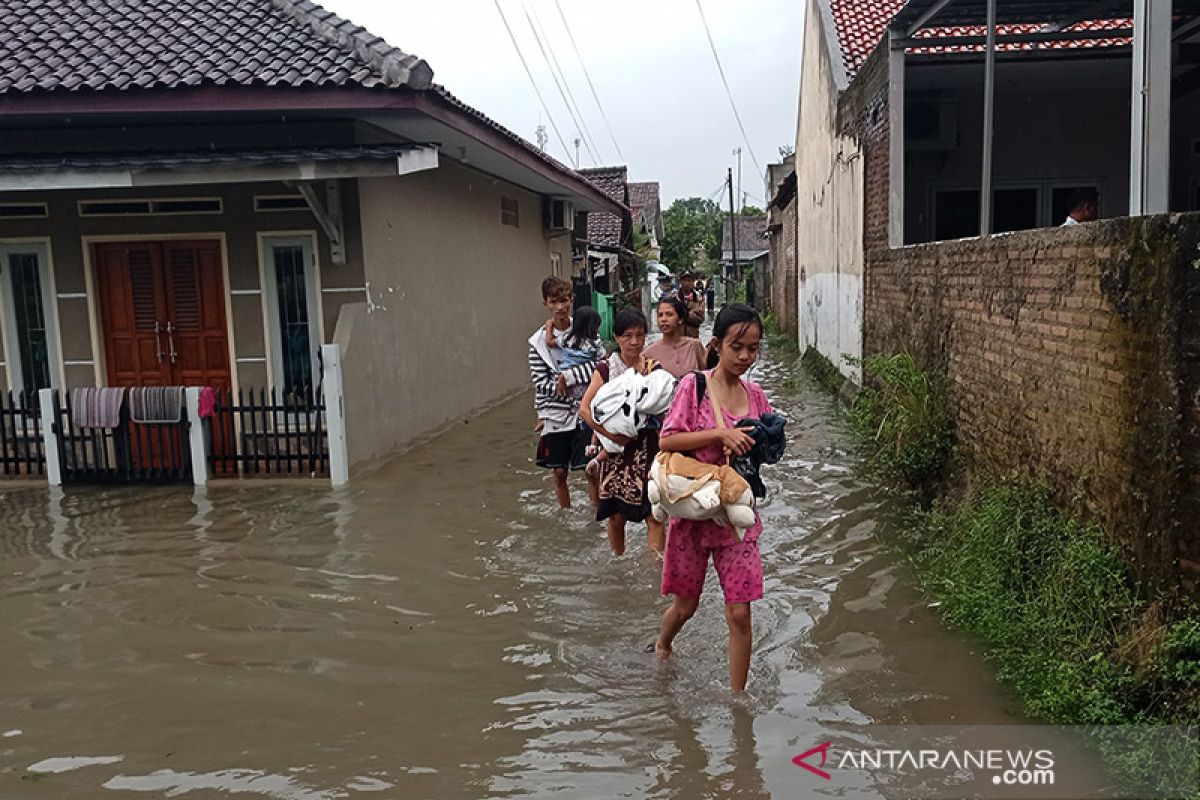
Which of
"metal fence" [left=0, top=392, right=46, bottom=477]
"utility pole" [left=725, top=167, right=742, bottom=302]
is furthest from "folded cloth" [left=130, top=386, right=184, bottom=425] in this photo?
"utility pole" [left=725, top=167, right=742, bottom=302]

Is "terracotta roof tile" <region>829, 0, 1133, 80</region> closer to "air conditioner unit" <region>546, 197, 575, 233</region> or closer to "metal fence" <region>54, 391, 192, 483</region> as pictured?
"air conditioner unit" <region>546, 197, 575, 233</region>

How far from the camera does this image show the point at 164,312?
9484 millimetres

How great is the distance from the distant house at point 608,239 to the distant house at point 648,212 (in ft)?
19.7

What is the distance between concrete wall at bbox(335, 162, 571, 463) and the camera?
935 centimetres

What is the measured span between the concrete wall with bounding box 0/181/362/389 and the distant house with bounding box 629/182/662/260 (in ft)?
97.8

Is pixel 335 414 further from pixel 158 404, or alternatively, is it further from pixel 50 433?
pixel 50 433

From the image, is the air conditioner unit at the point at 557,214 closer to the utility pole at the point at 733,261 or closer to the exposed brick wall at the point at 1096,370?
the exposed brick wall at the point at 1096,370

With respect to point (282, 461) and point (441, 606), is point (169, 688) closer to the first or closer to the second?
point (441, 606)

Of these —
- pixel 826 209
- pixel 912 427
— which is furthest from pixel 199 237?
pixel 826 209

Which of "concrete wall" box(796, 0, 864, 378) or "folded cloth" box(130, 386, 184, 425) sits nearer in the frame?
"folded cloth" box(130, 386, 184, 425)

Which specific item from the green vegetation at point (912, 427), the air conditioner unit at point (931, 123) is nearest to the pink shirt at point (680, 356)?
the green vegetation at point (912, 427)

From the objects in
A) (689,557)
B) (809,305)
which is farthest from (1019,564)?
(809,305)

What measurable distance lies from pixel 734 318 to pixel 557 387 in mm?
3077

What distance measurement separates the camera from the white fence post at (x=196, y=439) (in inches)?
344
